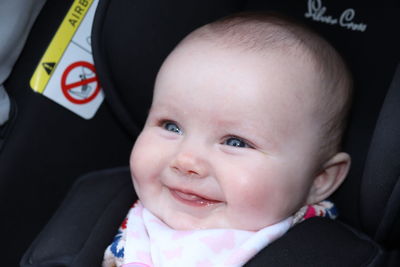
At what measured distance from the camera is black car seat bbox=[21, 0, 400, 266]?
110 centimetres

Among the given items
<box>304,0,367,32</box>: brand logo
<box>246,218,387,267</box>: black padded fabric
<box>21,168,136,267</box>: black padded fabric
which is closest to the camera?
<box>246,218,387,267</box>: black padded fabric

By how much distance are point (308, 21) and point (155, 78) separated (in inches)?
14.2

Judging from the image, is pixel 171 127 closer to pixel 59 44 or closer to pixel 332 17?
pixel 59 44

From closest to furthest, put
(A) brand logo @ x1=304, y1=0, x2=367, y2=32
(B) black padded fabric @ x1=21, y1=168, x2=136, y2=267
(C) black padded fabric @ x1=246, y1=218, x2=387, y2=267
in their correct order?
(C) black padded fabric @ x1=246, y1=218, x2=387, y2=267, (B) black padded fabric @ x1=21, y1=168, x2=136, y2=267, (A) brand logo @ x1=304, y1=0, x2=367, y2=32

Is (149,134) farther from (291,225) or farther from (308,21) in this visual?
(308,21)

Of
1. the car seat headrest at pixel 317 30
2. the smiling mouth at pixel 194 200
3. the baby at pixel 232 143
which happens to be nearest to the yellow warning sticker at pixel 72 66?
the car seat headrest at pixel 317 30

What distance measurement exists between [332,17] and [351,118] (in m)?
0.22

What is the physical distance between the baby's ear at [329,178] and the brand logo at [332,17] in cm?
28

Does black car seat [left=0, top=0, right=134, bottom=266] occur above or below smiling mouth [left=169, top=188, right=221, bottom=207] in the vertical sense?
below

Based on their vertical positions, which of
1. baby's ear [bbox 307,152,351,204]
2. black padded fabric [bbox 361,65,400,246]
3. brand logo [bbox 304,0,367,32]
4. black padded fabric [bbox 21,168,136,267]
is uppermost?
brand logo [bbox 304,0,367,32]

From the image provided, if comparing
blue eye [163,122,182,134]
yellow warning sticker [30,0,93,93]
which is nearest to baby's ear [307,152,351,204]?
blue eye [163,122,182,134]

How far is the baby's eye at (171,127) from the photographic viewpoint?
1170 millimetres

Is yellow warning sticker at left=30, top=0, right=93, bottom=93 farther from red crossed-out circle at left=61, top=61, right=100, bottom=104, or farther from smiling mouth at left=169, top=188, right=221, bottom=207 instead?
smiling mouth at left=169, top=188, right=221, bottom=207

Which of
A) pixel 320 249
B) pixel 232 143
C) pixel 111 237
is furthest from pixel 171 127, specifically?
pixel 320 249
